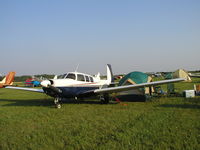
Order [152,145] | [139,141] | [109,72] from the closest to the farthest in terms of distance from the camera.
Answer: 1. [152,145]
2. [139,141]
3. [109,72]

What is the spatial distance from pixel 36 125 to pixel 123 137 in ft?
10.3

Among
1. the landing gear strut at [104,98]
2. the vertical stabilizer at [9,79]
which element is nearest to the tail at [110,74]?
the landing gear strut at [104,98]

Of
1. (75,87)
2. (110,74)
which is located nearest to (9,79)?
(110,74)

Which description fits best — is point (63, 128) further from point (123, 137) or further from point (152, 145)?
point (152, 145)

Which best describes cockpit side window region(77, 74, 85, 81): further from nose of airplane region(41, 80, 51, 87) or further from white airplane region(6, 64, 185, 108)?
nose of airplane region(41, 80, 51, 87)

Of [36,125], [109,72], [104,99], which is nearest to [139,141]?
[36,125]

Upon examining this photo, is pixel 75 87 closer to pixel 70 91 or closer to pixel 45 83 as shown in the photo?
pixel 70 91

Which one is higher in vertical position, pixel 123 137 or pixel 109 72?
pixel 109 72

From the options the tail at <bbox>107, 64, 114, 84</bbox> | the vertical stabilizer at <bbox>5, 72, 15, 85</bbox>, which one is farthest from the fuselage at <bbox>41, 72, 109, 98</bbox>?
the vertical stabilizer at <bbox>5, 72, 15, 85</bbox>

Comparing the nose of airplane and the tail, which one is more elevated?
the tail

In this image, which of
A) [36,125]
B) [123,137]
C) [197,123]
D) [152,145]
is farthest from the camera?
[36,125]

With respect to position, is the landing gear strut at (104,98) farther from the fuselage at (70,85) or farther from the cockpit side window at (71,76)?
the cockpit side window at (71,76)

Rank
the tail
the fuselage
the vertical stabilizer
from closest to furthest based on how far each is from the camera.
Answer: the fuselage, the tail, the vertical stabilizer

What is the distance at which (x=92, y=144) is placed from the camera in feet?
12.5
